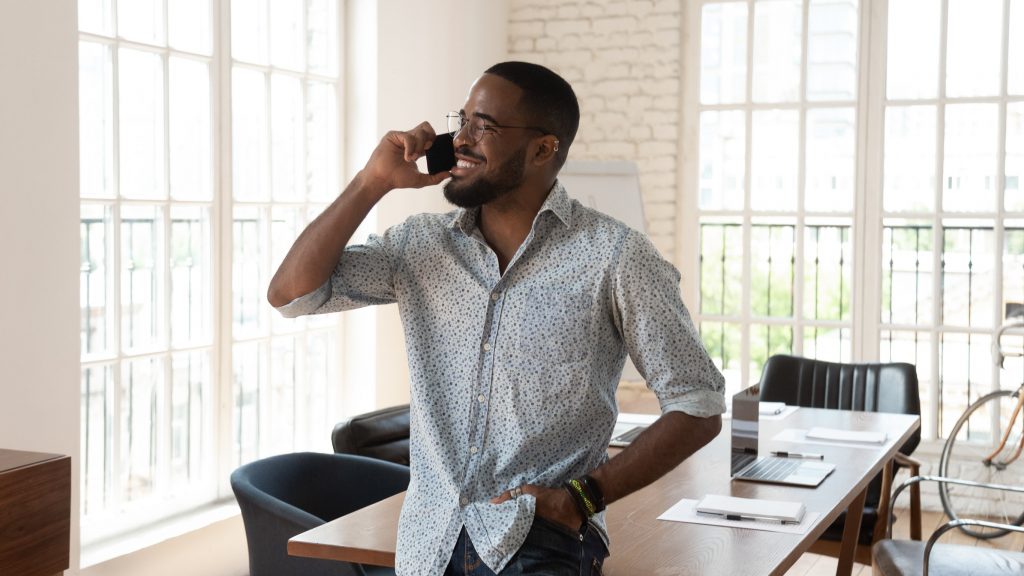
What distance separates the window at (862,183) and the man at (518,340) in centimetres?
436

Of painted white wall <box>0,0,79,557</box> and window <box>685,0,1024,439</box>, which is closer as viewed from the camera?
painted white wall <box>0,0,79,557</box>

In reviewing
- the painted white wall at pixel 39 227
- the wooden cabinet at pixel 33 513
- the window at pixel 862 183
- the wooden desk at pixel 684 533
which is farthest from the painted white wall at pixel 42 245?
the window at pixel 862 183

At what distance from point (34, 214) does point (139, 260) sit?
65 cm

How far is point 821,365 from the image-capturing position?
4.75 m

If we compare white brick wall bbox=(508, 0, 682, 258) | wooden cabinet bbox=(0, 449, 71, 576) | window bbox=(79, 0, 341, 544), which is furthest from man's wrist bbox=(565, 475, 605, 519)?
white brick wall bbox=(508, 0, 682, 258)

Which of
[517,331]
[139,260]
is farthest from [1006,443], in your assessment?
[517,331]

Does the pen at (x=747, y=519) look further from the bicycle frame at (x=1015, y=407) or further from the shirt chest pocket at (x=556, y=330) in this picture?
the bicycle frame at (x=1015, y=407)

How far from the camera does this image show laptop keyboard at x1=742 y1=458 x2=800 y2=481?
3115 mm

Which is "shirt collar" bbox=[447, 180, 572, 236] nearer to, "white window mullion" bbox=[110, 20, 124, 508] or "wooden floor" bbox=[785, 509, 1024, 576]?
"white window mullion" bbox=[110, 20, 124, 508]

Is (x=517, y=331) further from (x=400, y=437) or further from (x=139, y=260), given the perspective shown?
(x=139, y=260)

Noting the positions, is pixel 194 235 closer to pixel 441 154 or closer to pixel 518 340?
pixel 441 154

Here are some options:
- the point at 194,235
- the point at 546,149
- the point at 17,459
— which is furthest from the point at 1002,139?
the point at 17,459

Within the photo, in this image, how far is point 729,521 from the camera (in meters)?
2.60

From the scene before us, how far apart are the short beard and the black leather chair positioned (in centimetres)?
201
